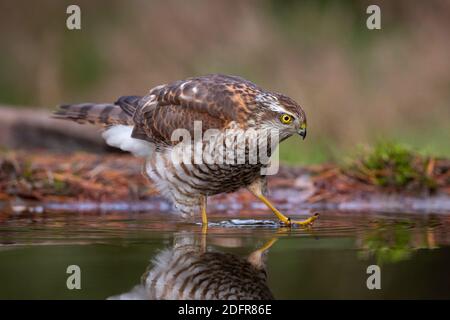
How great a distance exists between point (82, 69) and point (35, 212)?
7175 millimetres

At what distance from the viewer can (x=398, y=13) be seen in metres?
13.6

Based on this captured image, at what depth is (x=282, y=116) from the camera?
20.5ft

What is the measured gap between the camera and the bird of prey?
20.6 ft

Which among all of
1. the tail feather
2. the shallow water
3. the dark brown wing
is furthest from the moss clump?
the tail feather

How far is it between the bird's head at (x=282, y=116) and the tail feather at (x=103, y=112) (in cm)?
158

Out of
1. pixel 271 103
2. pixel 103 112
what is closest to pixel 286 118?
pixel 271 103

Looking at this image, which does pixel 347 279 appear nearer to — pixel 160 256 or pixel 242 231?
pixel 160 256

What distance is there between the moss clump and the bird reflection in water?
3220 mm

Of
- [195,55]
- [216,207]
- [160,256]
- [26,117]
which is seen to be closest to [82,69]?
[195,55]

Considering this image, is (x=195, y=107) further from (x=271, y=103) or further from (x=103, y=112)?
(x=103, y=112)

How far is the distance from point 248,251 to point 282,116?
1498mm

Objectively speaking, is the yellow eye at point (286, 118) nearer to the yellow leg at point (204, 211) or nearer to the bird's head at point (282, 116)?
the bird's head at point (282, 116)

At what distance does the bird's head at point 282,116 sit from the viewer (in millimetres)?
6250

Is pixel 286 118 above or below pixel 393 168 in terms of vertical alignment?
above
